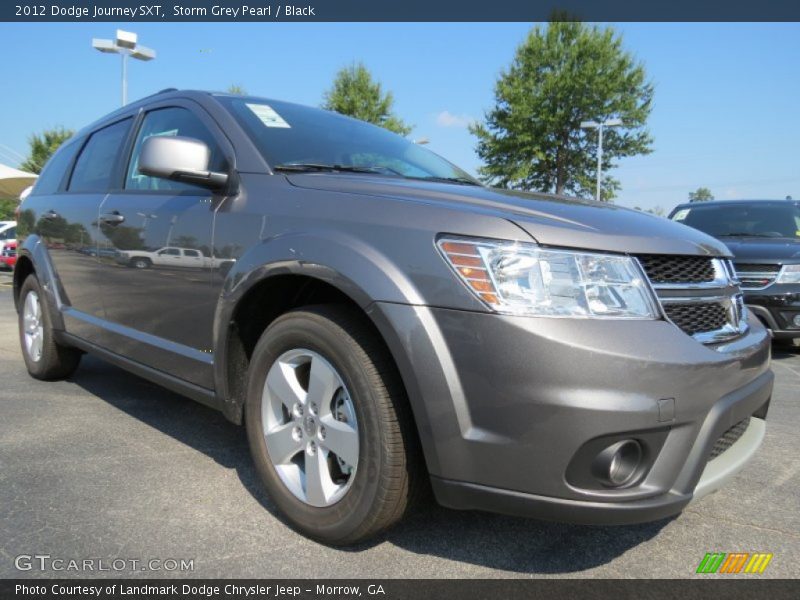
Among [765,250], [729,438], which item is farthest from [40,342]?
[765,250]

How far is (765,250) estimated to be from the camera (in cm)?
607

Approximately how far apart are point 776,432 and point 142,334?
3.41m

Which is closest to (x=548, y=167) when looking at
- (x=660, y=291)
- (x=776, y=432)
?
(x=776, y=432)

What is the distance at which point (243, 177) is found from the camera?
2537 mm

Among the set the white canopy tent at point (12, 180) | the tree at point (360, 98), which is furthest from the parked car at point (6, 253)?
the tree at point (360, 98)

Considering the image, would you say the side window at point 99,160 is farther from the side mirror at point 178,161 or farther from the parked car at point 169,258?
the side mirror at point 178,161

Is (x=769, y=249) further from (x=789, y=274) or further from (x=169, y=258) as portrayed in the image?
(x=169, y=258)

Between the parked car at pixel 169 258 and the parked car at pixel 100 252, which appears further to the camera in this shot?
the parked car at pixel 100 252

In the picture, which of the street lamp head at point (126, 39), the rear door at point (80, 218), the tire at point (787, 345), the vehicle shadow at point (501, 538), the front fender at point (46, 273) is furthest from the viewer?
the street lamp head at point (126, 39)

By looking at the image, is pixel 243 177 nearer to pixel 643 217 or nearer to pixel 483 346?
pixel 483 346

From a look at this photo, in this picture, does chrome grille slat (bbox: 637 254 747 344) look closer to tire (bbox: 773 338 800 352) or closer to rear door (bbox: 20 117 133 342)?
rear door (bbox: 20 117 133 342)

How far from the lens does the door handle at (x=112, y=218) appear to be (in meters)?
3.18

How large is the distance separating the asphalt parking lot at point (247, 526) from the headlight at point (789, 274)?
119 inches

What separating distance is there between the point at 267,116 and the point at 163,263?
2.64 feet
